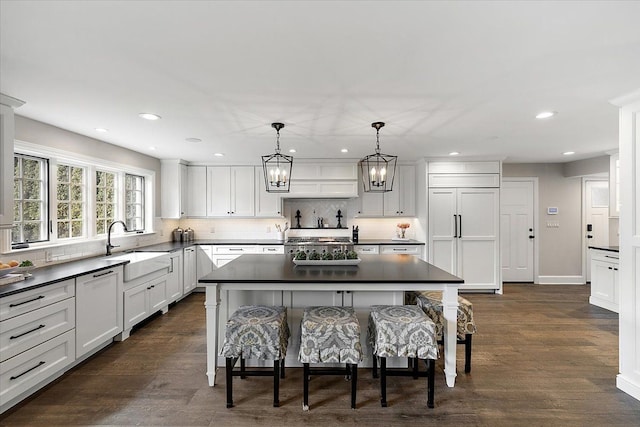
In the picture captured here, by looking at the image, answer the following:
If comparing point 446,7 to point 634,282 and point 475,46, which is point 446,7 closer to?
point 475,46

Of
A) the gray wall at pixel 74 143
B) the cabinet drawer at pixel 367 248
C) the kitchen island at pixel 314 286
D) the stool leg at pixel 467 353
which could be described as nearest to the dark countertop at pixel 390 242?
the cabinet drawer at pixel 367 248

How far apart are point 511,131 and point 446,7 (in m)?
2.77

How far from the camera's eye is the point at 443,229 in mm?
5426

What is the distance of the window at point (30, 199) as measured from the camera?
314 cm

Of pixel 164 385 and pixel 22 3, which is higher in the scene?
pixel 22 3

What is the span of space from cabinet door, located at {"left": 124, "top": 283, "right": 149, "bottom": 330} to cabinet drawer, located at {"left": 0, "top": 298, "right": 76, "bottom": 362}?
2.50 feet

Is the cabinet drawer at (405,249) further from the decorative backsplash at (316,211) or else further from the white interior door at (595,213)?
the white interior door at (595,213)

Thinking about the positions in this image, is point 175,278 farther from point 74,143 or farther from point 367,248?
point 367,248

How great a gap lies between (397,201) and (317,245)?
1678 millimetres

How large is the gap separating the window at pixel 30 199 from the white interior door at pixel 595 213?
8.29 meters

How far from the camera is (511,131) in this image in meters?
3.71

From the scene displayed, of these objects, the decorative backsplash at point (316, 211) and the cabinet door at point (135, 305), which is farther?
the decorative backsplash at point (316, 211)

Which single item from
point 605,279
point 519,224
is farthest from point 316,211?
point 605,279

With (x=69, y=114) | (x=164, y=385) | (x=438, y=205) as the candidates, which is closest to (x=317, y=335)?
(x=164, y=385)
